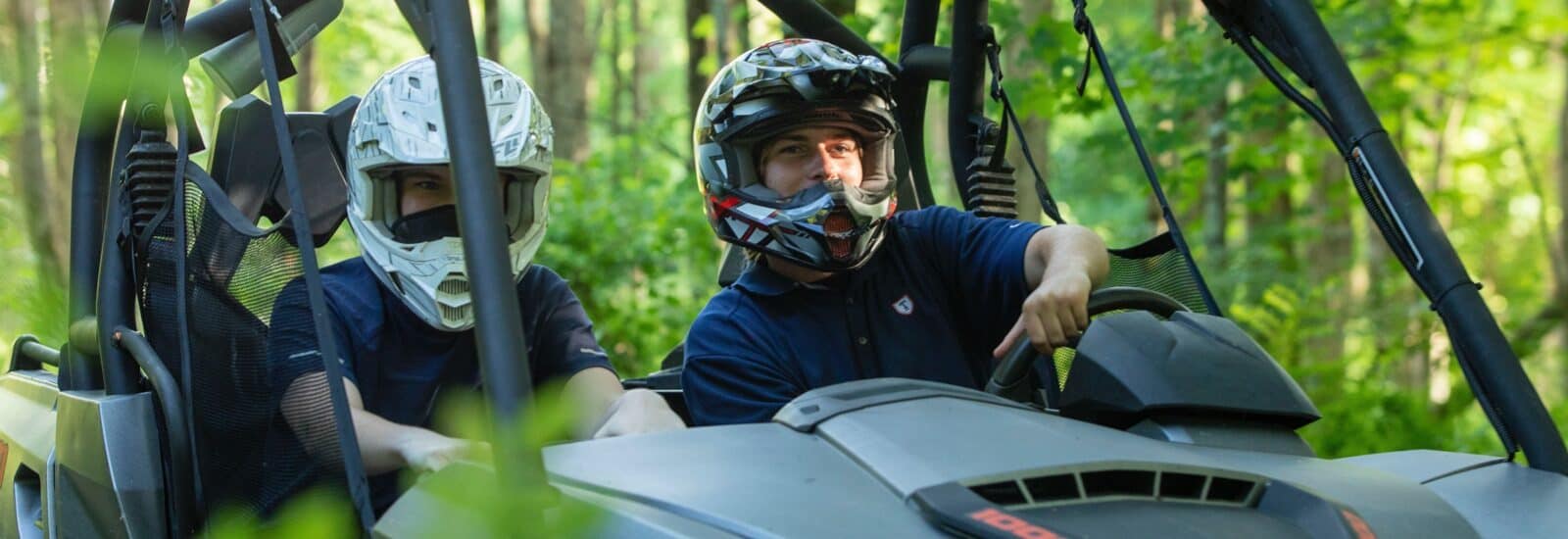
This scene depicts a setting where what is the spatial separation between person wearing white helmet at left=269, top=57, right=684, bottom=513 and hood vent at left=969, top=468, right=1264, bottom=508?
53.2 inches

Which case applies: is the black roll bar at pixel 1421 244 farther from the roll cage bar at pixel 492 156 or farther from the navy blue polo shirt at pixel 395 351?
the navy blue polo shirt at pixel 395 351

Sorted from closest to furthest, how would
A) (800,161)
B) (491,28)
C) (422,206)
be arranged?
(800,161) → (422,206) → (491,28)

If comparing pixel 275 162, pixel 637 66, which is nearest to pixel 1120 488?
pixel 275 162

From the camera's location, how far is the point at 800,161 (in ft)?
9.45

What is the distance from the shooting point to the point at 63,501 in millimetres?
2992

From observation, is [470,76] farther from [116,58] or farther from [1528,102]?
[1528,102]

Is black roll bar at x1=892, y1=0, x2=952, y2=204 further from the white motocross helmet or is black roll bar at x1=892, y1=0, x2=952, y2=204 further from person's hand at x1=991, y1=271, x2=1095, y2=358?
person's hand at x1=991, y1=271, x2=1095, y2=358

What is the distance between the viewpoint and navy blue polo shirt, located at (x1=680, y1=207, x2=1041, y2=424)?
8.98ft

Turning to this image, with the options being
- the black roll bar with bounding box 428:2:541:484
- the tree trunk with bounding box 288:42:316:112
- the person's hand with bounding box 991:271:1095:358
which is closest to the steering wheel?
the person's hand with bounding box 991:271:1095:358

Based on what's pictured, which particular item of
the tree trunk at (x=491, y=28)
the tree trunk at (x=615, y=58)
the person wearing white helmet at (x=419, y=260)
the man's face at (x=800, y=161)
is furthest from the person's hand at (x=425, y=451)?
the tree trunk at (x=615, y=58)

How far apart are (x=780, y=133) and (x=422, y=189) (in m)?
0.75

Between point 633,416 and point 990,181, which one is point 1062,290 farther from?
point 990,181

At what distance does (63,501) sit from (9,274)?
1730mm

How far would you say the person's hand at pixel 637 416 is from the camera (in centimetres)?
217
